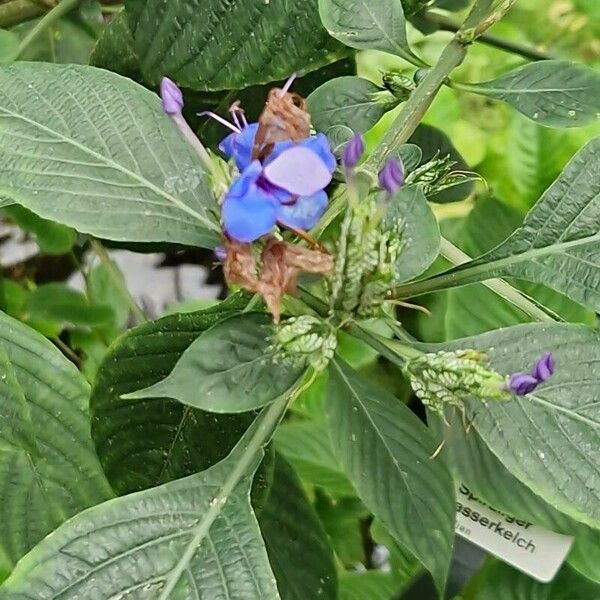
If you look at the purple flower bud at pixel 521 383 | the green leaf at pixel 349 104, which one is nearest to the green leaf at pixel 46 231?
the green leaf at pixel 349 104

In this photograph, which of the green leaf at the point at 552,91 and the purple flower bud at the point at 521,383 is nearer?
the purple flower bud at the point at 521,383

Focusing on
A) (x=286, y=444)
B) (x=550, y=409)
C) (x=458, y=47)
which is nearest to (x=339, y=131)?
(x=458, y=47)

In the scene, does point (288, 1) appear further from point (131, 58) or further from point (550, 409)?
point (550, 409)

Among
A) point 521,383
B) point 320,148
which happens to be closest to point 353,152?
point 320,148

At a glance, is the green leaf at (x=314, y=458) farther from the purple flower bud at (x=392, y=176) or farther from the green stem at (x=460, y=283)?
the purple flower bud at (x=392, y=176)

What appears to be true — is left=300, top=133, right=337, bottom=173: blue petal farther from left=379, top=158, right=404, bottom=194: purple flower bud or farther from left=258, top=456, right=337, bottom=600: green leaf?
left=258, top=456, right=337, bottom=600: green leaf

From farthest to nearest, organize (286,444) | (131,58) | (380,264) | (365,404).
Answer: (286,444) → (131,58) → (365,404) → (380,264)
